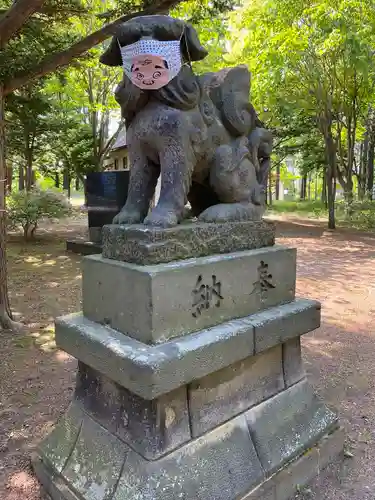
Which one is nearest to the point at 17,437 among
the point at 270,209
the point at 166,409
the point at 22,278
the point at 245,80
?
the point at 166,409

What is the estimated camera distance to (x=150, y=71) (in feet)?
5.92

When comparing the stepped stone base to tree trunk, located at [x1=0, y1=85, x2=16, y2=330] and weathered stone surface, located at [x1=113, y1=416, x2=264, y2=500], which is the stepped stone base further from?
tree trunk, located at [x1=0, y1=85, x2=16, y2=330]

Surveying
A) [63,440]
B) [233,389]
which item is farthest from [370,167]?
[63,440]

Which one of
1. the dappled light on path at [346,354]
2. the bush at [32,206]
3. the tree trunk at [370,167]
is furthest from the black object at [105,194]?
the tree trunk at [370,167]

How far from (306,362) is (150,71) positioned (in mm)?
2930

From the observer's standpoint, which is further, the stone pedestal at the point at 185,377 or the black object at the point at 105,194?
the black object at the point at 105,194

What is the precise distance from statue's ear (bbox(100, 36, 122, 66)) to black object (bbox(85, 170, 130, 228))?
5.87 m

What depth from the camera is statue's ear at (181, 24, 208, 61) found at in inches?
77.1

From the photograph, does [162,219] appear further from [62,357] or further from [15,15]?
[15,15]

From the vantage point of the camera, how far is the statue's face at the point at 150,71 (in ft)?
5.84

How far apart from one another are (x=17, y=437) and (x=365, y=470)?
217 centimetres

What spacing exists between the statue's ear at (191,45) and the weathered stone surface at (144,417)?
1.71 metres

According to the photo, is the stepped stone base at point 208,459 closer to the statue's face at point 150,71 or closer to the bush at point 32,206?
the statue's face at point 150,71

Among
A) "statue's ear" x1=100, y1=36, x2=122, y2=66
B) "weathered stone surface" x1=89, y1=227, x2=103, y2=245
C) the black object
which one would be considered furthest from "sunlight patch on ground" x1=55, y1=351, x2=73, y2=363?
"weathered stone surface" x1=89, y1=227, x2=103, y2=245
